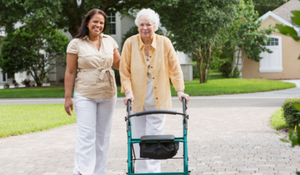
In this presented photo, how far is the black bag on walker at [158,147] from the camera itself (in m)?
3.12

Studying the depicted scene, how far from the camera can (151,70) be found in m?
3.96

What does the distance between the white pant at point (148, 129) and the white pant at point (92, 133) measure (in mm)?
356

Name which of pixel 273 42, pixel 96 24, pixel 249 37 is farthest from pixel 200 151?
pixel 273 42

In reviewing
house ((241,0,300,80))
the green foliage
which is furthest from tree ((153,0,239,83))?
the green foliage

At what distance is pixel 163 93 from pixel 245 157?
2.10 metres

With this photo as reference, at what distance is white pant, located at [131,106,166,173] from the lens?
4051 millimetres

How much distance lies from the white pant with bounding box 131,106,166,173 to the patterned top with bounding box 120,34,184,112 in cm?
15

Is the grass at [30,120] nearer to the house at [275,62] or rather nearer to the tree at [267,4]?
the house at [275,62]

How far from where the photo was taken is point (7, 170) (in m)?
5.09

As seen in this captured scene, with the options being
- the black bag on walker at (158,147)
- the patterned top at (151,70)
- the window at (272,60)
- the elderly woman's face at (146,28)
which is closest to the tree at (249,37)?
the window at (272,60)

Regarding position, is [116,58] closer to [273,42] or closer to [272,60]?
[272,60]

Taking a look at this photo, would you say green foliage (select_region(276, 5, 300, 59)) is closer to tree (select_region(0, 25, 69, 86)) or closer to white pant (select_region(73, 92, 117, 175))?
white pant (select_region(73, 92, 117, 175))

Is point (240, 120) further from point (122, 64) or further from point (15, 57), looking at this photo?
point (15, 57)

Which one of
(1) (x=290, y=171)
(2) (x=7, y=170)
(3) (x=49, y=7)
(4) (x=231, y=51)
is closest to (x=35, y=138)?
(2) (x=7, y=170)
